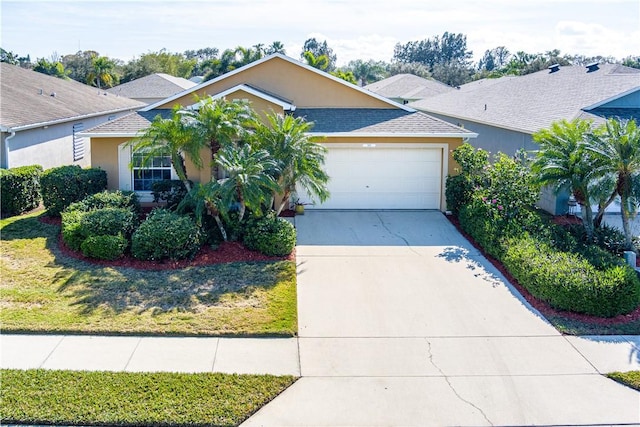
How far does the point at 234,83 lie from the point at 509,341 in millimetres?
13522

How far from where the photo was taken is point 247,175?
12.2m

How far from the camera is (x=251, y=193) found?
39.5ft

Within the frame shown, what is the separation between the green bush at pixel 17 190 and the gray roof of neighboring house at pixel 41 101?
2.30 metres

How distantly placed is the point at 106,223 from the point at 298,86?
30.1 feet

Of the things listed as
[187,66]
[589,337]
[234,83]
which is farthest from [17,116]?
[187,66]

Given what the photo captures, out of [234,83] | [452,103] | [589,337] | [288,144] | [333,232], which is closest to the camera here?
[589,337]

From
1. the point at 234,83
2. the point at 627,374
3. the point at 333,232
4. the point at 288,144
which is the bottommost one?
the point at 627,374

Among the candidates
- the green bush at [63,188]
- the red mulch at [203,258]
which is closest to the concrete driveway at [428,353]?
the red mulch at [203,258]

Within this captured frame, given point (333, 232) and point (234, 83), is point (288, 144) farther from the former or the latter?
point (234, 83)

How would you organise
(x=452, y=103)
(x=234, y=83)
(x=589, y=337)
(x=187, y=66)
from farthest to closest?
(x=187, y=66) → (x=452, y=103) → (x=234, y=83) → (x=589, y=337)

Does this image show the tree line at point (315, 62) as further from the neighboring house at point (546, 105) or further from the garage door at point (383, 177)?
the garage door at point (383, 177)

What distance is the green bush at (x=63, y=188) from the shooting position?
14.9 meters

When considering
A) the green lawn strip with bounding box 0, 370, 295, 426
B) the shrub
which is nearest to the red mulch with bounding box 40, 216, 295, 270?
the shrub

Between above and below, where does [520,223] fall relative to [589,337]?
above
